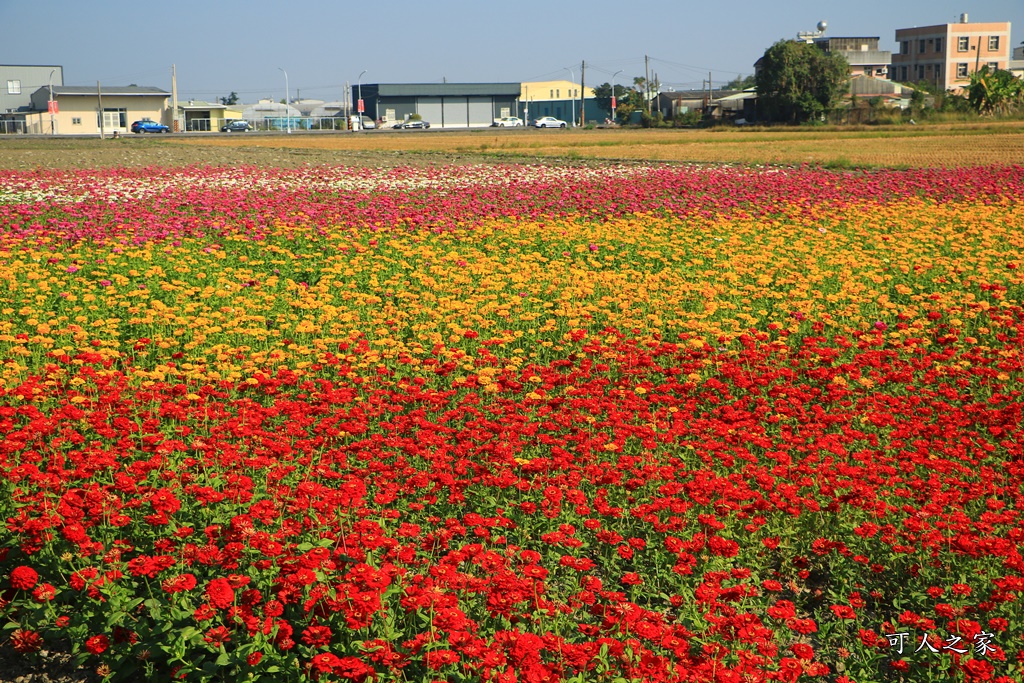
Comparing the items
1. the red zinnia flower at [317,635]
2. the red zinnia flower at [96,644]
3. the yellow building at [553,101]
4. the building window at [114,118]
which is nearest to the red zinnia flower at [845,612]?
the red zinnia flower at [317,635]

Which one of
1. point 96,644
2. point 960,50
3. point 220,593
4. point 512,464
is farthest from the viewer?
point 960,50

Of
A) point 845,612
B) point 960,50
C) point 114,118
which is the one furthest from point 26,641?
point 960,50

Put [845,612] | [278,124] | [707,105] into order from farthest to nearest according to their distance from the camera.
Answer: [278,124], [707,105], [845,612]

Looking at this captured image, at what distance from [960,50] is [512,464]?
9969cm

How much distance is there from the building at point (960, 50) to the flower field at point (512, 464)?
90.1 metres

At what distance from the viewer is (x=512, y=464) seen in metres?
5.14

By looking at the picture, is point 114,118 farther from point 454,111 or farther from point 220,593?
point 220,593

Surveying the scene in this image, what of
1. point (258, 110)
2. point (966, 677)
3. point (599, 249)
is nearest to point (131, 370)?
point (966, 677)

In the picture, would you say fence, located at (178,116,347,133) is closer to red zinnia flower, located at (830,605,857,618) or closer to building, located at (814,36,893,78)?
building, located at (814,36,893,78)

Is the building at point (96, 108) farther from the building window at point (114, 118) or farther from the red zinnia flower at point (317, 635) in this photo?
the red zinnia flower at point (317, 635)

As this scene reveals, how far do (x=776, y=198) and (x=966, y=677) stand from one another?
1475 centimetres

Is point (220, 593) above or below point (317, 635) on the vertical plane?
above

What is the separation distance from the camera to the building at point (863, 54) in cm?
9644

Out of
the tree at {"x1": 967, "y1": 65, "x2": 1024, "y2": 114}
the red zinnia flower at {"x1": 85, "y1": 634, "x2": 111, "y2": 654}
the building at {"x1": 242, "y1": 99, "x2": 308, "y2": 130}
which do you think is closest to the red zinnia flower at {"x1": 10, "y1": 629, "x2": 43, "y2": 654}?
the red zinnia flower at {"x1": 85, "y1": 634, "x2": 111, "y2": 654}
